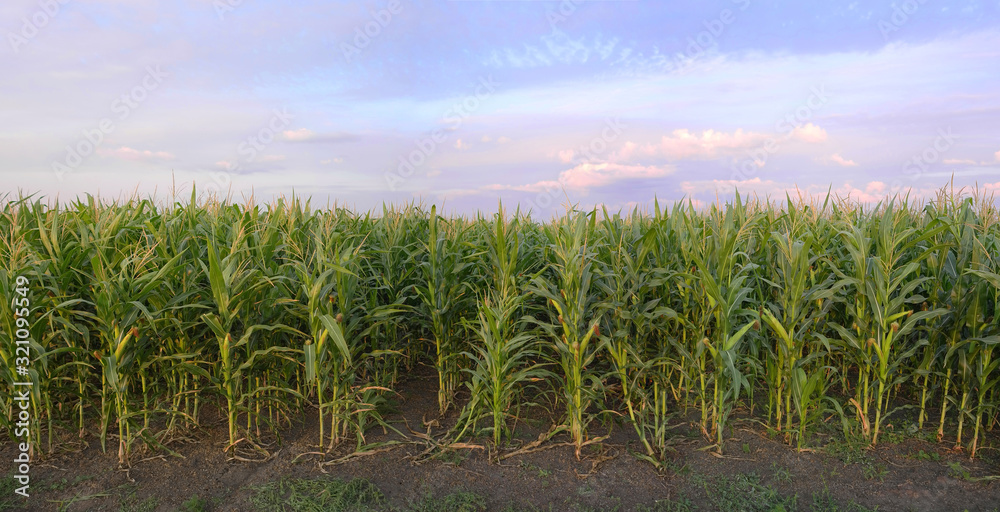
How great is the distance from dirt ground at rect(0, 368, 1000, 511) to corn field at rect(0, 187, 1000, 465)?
15 cm

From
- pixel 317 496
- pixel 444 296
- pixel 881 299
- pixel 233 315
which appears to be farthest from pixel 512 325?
pixel 881 299

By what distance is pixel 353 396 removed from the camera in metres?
4.44

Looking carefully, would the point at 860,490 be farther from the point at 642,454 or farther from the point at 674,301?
the point at 674,301

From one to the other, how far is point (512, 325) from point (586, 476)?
4.01 feet

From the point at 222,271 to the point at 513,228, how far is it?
2151 mm

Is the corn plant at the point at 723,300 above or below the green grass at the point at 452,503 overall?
above

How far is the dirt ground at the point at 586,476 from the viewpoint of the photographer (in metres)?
4.07

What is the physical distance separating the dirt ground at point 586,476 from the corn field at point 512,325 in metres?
0.15

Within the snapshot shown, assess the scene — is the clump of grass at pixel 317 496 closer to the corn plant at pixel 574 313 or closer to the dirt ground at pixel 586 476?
the dirt ground at pixel 586 476

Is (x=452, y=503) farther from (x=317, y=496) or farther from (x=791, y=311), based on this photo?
(x=791, y=311)

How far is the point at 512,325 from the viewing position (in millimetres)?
4457

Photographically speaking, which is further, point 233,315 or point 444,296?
point 444,296

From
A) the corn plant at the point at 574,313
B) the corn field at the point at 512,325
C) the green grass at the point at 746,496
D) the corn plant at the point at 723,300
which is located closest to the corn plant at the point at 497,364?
the corn field at the point at 512,325

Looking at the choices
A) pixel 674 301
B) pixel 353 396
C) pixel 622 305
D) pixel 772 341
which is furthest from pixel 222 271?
pixel 772 341
